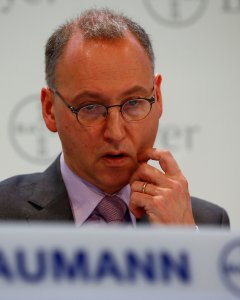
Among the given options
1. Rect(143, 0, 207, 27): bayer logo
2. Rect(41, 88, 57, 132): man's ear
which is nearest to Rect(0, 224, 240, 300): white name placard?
Rect(41, 88, 57, 132): man's ear

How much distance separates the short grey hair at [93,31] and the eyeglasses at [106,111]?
0.12m

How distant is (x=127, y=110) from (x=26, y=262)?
94cm

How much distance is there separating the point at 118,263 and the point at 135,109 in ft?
3.11

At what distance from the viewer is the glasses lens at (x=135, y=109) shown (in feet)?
4.85

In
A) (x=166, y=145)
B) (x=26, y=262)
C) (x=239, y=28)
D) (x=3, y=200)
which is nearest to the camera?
(x=26, y=262)

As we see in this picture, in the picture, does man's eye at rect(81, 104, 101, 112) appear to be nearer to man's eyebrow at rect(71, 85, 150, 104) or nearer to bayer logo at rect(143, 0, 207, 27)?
man's eyebrow at rect(71, 85, 150, 104)

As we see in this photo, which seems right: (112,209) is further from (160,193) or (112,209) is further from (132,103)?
(132,103)

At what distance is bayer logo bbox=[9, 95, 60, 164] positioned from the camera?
2344mm

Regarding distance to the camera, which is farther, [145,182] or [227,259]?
[145,182]

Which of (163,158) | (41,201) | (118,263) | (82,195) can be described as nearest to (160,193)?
(163,158)

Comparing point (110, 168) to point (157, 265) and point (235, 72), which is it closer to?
point (157, 265)

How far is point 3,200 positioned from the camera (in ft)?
5.43

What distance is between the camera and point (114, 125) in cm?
144

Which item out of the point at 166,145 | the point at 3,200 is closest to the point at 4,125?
the point at 166,145
